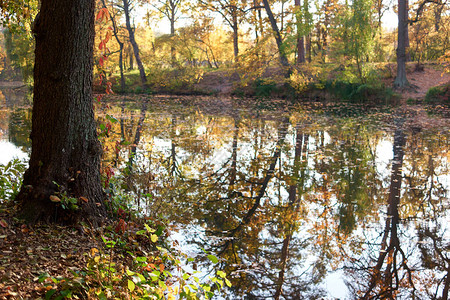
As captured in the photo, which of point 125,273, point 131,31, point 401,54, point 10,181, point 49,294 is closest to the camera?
point 49,294

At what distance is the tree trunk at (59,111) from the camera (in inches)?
144

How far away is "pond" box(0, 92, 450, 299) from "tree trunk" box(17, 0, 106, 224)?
67 cm

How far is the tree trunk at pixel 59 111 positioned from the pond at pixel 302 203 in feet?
2.19

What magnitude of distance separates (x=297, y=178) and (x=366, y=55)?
1650cm

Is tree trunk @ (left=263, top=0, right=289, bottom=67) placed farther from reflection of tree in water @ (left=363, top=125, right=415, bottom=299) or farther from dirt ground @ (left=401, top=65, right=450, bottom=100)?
reflection of tree in water @ (left=363, top=125, right=415, bottom=299)

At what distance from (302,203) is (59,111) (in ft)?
12.1

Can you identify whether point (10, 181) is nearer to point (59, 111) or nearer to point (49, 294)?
point (59, 111)

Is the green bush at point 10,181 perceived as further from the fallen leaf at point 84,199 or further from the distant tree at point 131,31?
the distant tree at point 131,31

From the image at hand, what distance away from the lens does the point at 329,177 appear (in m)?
7.16

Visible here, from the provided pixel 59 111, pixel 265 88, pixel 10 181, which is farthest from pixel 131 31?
pixel 59 111

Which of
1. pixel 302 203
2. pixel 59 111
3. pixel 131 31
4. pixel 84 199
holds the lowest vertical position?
pixel 302 203

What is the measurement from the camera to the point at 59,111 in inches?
146

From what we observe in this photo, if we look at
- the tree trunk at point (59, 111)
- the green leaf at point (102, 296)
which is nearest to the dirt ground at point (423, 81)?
the tree trunk at point (59, 111)

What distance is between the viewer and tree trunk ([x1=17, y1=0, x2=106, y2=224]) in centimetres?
365
